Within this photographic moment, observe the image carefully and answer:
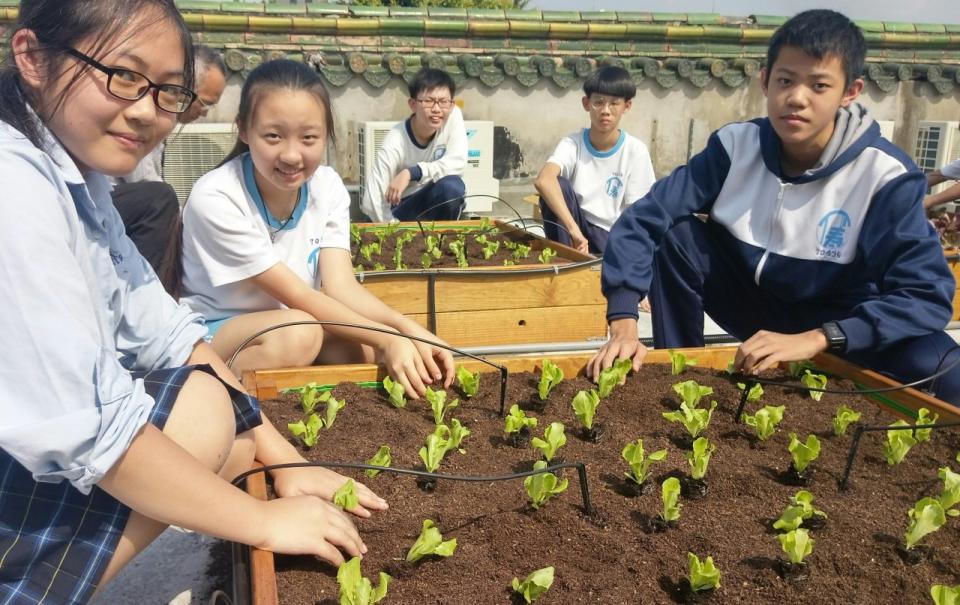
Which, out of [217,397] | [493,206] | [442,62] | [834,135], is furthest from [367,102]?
[217,397]

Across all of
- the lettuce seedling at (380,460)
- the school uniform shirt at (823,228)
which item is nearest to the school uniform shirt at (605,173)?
the school uniform shirt at (823,228)

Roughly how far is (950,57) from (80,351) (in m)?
10.7

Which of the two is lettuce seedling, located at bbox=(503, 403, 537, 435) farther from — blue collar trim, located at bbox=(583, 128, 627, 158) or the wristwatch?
blue collar trim, located at bbox=(583, 128, 627, 158)

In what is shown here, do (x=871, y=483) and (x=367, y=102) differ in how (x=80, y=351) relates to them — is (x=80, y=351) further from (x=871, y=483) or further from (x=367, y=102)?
(x=367, y=102)

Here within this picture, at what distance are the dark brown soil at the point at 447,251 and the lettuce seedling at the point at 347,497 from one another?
8.18 ft

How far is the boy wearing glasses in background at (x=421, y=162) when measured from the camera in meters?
5.09

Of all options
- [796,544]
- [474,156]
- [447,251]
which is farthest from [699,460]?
[474,156]

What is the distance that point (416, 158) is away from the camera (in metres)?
5.35

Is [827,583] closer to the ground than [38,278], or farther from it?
closer to the ground

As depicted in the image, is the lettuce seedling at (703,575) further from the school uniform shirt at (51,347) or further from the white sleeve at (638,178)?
the white sleeve at (638,178)

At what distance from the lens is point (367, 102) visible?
7.66 meters

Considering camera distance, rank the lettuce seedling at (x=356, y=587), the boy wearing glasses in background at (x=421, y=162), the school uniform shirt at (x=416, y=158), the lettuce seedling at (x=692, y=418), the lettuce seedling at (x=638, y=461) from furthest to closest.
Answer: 1. the school uniform shirt at (x=416, y=158)
2. the boy wearing glasses in background at (x=421, y=162)
3. the lettuce seedling at (x=692, y=418)
4. the lettuce seedling at (x=638, y=461)
5. the lettuce seedling at (x=356, y=587)

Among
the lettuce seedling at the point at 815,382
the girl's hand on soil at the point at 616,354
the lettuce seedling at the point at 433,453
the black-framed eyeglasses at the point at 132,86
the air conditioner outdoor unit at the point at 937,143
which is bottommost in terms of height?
the lettuce seedling at the point at 433,453

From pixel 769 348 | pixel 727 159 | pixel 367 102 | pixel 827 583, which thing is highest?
pixel 367 102
